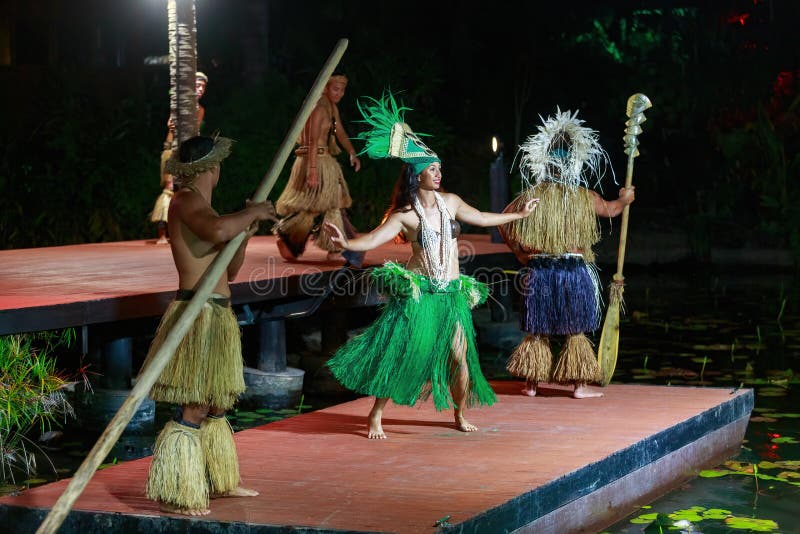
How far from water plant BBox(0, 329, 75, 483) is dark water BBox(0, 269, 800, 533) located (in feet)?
0.54

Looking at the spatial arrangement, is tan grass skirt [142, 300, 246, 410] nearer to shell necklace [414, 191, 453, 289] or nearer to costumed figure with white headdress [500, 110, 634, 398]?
shell necklace [414, 191, 453, 289]

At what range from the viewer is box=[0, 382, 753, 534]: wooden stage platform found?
5.46 meters

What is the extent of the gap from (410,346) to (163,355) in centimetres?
194

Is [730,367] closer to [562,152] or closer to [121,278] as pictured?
[562,152]

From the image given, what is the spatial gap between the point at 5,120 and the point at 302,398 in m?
10.5

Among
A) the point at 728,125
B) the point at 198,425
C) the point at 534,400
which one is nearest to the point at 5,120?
the point at 728,125

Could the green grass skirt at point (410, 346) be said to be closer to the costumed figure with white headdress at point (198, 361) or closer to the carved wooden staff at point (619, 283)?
the costumed figure with white headdress at point (198, 361)

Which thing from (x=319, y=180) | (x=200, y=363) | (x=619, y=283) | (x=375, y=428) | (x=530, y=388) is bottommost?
(x=375, y=428)

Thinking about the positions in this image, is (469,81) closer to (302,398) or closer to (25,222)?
(25,222)

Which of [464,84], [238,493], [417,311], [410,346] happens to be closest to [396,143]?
[417,311]

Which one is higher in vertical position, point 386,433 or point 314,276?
point 314,276

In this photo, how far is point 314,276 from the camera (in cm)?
943

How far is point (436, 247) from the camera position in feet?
22.8

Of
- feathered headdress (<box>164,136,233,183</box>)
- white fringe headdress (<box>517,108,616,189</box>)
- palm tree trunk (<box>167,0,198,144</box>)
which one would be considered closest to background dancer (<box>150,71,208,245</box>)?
palm tree trunk (<box>167,0,198,144</box>)
